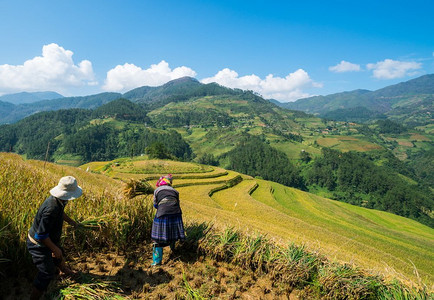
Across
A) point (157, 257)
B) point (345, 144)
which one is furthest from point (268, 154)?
point (157, 257)

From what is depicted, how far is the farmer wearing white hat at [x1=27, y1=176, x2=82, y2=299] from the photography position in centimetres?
356

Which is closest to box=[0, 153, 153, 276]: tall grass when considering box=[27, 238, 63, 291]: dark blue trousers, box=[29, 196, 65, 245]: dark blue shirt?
box=[27, 238, 63, 291]: dark blue trousers

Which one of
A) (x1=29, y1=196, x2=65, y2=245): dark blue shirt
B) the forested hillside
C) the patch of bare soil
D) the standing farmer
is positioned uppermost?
(x1=29, y1=196, x2=65, y2=245): dark blue shirt

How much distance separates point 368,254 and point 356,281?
16.0 m

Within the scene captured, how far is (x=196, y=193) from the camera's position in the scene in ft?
105

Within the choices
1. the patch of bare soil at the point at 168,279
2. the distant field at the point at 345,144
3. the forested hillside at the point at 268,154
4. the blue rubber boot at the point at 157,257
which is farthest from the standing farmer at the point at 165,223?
the distant field at the point at 345,144

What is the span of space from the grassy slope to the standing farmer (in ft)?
4.87

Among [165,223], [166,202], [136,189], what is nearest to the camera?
[165,223]

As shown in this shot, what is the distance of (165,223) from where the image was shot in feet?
17.4

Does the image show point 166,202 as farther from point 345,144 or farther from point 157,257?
point 345,144

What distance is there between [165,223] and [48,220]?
243 centimetres

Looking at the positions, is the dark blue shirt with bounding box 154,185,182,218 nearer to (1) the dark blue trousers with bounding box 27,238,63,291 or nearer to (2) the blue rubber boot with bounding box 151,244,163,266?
(2) the blue rubber boot with bounding box 151,244,163,266

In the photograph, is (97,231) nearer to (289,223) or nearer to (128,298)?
(128,298)

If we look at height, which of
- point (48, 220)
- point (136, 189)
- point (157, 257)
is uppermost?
point (48, 220)
